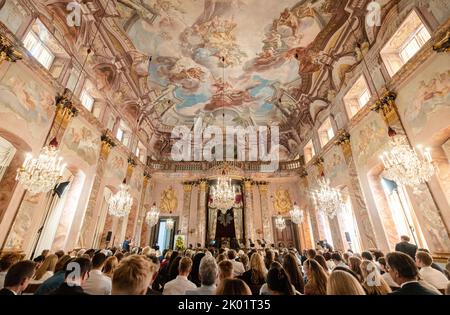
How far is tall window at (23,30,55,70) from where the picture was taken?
6.64 meters

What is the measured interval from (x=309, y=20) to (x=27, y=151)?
482 inches

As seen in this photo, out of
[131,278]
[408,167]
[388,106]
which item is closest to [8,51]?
[131,278]

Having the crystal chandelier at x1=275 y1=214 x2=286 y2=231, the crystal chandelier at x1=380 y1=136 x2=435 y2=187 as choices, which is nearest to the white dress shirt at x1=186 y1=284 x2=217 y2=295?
the crystal chandelier at x1=380 y1=136 x2=435 y2=187

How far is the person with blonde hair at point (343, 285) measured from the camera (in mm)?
1751

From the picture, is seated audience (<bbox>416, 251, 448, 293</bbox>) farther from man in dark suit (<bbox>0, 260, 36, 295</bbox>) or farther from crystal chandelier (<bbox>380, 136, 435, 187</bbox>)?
man in dark suit (<bbox>0, 260, 36, 295</bbox>)

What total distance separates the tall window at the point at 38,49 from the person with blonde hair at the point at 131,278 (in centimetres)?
865

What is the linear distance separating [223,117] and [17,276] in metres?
14.0

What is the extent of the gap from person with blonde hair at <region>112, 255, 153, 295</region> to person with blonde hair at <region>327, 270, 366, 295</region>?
1767 millimetres

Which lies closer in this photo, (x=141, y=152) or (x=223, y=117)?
(x=141, y=152)

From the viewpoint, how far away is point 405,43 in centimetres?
716

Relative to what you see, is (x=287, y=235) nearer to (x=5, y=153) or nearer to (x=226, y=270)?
(x=226, y=270)

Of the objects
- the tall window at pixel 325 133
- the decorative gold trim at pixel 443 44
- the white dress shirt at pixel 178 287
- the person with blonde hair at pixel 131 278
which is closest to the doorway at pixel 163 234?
the tall window at pixel 325 133

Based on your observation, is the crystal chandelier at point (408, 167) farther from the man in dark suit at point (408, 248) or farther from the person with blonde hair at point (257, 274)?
the person with blonde hair at point (257, 274)
